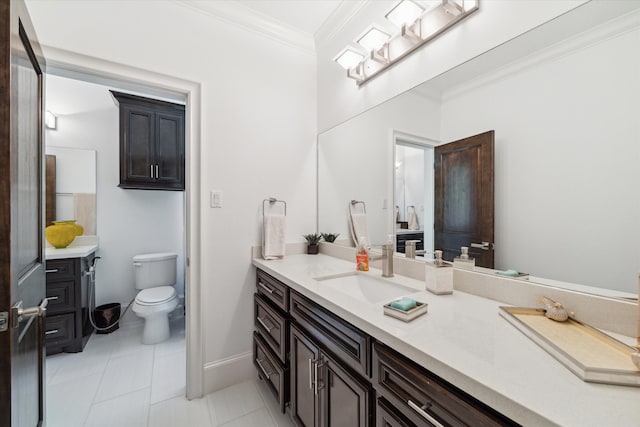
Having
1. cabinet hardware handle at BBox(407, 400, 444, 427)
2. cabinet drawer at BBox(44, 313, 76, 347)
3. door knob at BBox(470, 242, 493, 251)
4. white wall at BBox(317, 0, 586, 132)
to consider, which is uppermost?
white wall at BBox(317, 0, 586, 132)

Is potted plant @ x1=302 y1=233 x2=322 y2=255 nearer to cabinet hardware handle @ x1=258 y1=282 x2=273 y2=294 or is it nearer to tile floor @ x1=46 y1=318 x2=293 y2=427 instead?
cabinet hardware handle @ x1=258 y1=282 x2=273 y2=294

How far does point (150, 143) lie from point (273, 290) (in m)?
2.10

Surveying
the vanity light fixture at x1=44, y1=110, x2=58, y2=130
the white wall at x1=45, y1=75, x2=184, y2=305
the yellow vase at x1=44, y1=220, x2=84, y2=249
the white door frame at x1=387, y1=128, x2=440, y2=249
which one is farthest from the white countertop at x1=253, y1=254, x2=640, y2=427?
the vanity light fixture at x1=44, y1=110, x2=58, y2=130

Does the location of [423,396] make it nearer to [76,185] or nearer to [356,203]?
[356,203]

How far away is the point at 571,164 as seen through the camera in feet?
2.84

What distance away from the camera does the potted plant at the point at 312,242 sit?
2.07 metres

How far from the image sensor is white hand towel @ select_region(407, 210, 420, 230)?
1451mm

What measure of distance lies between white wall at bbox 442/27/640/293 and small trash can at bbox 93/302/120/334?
3.24 m

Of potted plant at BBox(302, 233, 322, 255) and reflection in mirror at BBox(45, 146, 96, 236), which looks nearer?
potted plant at BBox(302, 233, 322, 255)

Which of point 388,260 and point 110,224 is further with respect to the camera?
point 110,224

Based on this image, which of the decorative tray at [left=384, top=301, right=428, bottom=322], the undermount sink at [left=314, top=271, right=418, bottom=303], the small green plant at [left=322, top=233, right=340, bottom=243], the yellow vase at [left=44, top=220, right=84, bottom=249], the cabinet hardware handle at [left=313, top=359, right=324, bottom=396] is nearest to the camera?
the decorative tray at [left=384, top=301, right=428, bottom=322]

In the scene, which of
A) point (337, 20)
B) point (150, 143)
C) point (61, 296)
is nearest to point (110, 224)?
point (61, 296)

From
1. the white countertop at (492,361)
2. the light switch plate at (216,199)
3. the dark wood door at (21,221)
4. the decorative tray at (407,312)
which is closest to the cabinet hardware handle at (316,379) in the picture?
the white countertop at (492,361)

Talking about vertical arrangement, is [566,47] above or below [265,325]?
above
